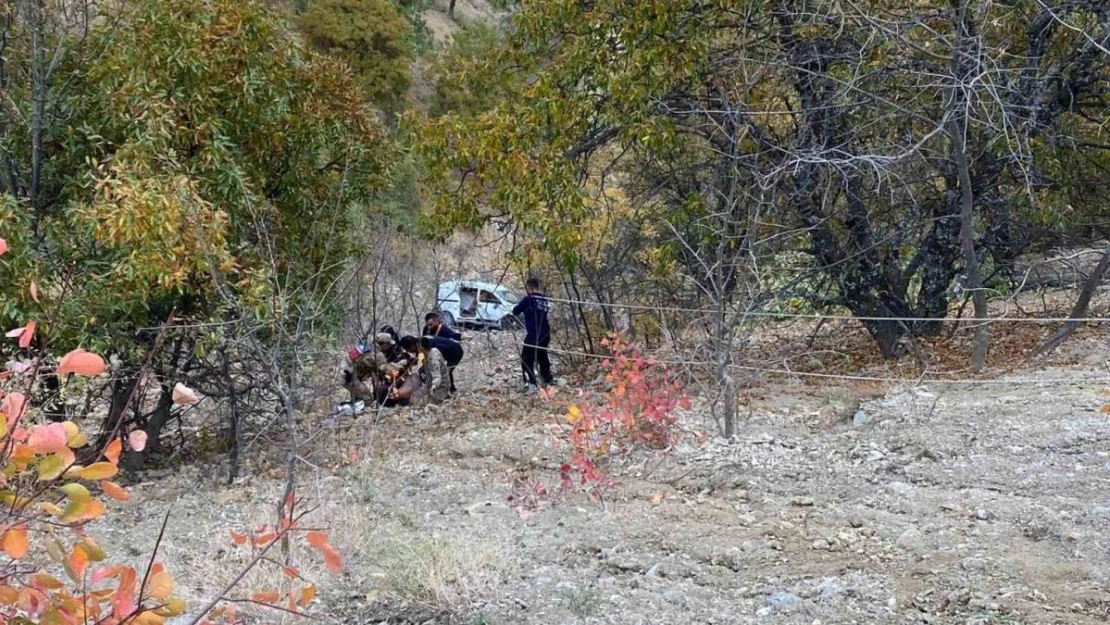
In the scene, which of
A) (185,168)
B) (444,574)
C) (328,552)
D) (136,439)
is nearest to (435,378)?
(185,168)

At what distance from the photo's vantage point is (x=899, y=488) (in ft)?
18.1

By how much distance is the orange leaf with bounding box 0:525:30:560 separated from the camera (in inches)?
67.6

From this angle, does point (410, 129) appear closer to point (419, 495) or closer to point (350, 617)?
point (419, 495)

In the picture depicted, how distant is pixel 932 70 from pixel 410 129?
15.0 feet

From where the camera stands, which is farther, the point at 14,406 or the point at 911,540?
the point at 911,540

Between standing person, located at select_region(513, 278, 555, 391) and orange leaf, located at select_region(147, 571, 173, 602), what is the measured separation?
28.7 ft

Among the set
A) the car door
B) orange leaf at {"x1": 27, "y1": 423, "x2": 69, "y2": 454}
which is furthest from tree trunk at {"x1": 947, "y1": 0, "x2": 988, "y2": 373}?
the car door

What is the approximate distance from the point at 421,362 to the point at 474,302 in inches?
204

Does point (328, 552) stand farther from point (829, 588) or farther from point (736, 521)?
point (736, 521)

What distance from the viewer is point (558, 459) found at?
22.9 feet

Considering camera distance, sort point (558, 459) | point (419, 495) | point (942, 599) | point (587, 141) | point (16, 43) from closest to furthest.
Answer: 1. point (942, 599)
2. point (419, 495)
3. point (558, 459)
4. point (16, 43)
5. point (587, 141)

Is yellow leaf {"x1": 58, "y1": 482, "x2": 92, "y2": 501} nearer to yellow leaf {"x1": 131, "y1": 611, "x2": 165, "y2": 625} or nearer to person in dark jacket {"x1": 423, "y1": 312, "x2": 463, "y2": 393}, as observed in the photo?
yellow leaf {"x1": 131, "y1": 611, "x2": 165, "y2": 625}

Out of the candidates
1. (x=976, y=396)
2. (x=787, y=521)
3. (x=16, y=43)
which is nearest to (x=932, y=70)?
(x=976, y=396)

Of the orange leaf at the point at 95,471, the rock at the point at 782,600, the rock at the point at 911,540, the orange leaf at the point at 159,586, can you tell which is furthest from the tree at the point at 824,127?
the orange leaf at the point at 95,471
